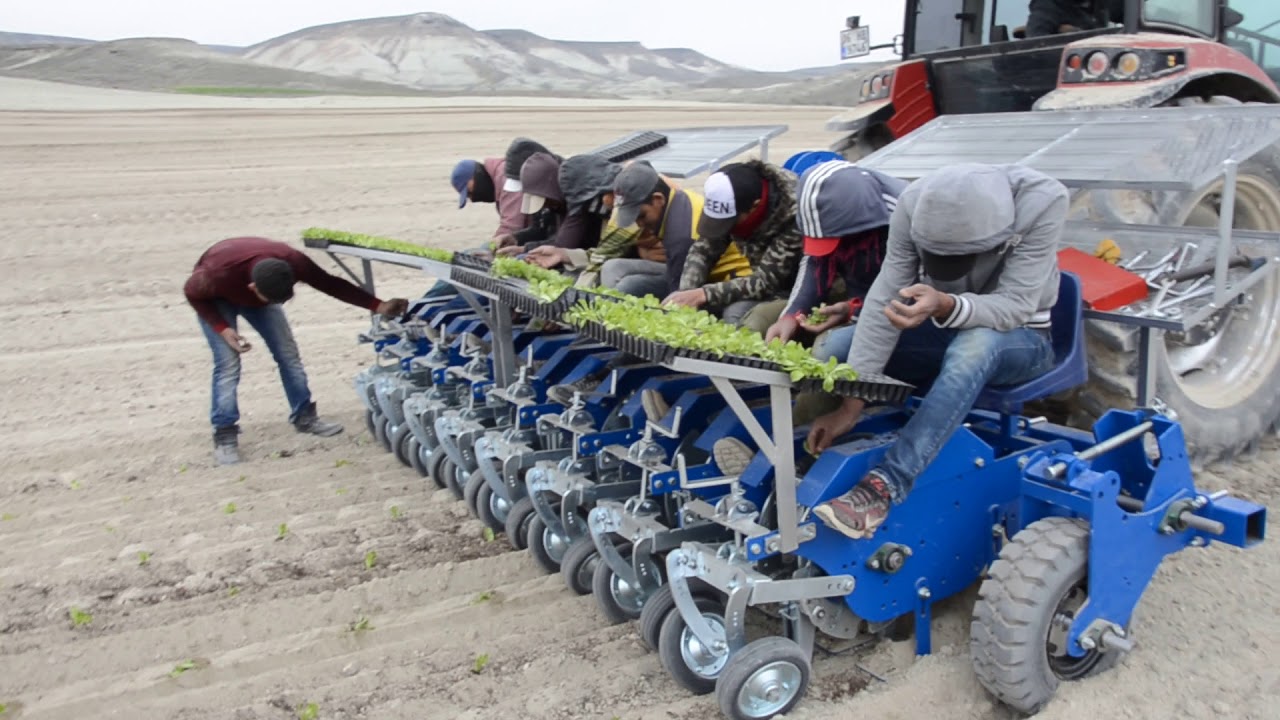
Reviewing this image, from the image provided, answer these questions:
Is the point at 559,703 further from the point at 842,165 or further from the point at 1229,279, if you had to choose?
the point at 1229,279

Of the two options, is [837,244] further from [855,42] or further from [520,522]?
[855,42]

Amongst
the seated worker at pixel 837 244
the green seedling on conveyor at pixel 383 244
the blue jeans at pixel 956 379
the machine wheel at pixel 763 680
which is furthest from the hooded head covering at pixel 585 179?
the machine wheel at pixel 763 680

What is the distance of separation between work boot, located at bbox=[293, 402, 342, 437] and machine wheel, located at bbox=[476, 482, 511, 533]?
1.85 metres

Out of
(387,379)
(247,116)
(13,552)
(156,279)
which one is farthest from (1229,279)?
(247,116)

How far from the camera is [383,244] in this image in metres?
5.85

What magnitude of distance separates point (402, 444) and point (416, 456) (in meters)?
0.19

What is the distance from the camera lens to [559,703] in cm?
344

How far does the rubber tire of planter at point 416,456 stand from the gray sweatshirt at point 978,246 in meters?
2.85

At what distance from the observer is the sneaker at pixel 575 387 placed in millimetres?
4438

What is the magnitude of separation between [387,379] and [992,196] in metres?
3.70

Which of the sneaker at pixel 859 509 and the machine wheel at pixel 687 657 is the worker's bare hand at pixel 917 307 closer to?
the sneaker at pixel 859 509

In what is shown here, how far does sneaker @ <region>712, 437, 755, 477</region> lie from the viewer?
3557 millimetres

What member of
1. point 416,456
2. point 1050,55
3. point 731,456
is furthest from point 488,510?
point 1050,55

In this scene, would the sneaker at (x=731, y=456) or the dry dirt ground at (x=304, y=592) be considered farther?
the sneaker at (x=731, y=456)
